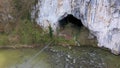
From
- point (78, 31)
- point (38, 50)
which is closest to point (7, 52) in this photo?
point (38, 50)

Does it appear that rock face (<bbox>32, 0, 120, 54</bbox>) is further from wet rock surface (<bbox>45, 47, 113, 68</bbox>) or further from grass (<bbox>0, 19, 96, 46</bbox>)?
wet rock surface (<bbox>45, 47, 113, 68</bbox>)

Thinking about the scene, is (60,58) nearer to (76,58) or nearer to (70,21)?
(76,58)

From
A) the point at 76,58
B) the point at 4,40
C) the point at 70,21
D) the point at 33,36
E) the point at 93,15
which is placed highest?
the point at 93,15

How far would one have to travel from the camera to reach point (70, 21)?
21953 mm

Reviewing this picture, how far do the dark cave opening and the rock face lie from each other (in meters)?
0.54

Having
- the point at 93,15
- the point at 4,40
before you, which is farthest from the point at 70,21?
the point at 4,40

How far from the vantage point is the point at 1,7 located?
21.3m

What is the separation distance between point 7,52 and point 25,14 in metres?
3.61

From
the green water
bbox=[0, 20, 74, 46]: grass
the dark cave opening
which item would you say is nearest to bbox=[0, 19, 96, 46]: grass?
bbox=[0, 20, 74, 46]: grass

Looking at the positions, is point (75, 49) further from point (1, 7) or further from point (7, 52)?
point (1, 7)

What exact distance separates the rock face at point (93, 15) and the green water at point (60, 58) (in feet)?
2.97

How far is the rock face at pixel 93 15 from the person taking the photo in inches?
730

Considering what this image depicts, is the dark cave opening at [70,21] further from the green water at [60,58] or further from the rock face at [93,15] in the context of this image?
the green water at [60,58]

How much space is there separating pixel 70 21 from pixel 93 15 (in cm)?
315
